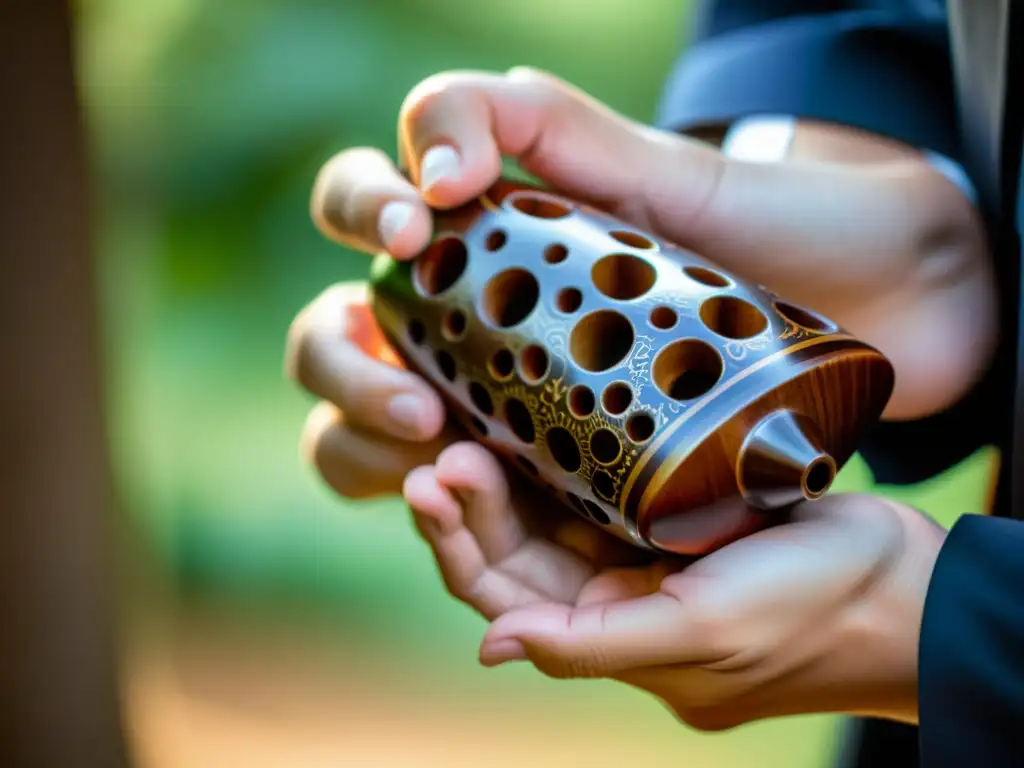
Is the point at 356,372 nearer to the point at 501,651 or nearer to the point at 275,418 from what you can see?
the point at 501,651

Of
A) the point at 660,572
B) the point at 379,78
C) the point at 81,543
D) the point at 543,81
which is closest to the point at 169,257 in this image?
the point at 379,78

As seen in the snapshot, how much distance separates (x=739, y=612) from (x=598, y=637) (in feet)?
0.18

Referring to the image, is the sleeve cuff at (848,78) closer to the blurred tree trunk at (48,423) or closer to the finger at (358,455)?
the finger at (358,455)

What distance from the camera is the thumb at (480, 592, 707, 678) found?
14.8 inches

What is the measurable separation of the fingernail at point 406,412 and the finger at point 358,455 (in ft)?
0.15

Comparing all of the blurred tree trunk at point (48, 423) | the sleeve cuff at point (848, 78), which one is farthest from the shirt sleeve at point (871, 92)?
the blurred tree trunk at point (48, 423)

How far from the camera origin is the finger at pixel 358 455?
564mm

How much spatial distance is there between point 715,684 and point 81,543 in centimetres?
69

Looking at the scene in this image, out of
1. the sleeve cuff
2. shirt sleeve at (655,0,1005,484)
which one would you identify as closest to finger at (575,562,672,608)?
shirt sleeve at (655,0,1005,484)

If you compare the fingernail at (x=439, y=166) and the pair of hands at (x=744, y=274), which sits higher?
the fingernail at (x=439, y=166)

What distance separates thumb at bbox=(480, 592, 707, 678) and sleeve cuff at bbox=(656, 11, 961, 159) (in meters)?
0.38

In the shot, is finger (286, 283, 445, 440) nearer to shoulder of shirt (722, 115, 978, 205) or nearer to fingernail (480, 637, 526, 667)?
fingernail (480, 637, 526, 667)

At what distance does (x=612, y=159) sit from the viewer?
52cm

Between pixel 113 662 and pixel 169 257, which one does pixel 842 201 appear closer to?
pixel 113 662
